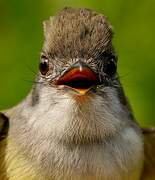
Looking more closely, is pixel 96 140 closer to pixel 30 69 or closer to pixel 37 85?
pixel 37 85

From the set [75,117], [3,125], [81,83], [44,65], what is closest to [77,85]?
[81,83]

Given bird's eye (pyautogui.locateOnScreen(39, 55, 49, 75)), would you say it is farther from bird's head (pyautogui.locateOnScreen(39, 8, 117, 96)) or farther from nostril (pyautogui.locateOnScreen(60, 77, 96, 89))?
nostril (pyautogui.locateOnScreen(60, 77, 96, 89))

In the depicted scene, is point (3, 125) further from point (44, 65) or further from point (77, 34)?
point (77, 34)

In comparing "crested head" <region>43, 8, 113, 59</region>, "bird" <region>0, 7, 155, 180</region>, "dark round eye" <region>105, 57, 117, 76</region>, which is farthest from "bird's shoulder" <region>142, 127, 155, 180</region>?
"crested head" <region>43, 8, 113, 59</region>

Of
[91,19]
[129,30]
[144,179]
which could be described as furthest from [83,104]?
[129,30]

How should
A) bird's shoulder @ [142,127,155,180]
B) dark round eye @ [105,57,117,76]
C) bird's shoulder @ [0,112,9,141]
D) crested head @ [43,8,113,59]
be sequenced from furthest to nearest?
bird's shoulder @ [142,127,155,180] < bird's shoulder @ [0,112,9,141] < dark round eye @ [105,57,117,76] < crested head @ [43,8,113,59]

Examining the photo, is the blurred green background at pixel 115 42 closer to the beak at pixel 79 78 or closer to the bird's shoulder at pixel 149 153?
the bird's shoulder at pixel 149 153

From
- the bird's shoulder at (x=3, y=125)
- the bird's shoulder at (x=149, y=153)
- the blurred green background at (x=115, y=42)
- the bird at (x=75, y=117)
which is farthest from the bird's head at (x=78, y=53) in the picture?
the blurred green background at (x=115, y=42)
